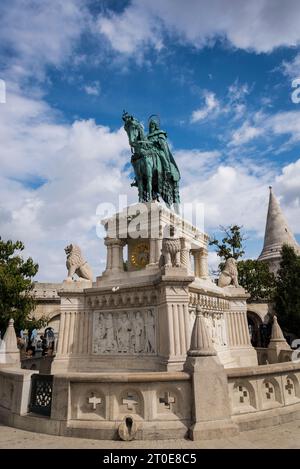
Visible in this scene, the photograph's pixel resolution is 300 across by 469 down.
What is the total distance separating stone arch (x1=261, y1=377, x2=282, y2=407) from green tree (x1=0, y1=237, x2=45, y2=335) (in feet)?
61.8

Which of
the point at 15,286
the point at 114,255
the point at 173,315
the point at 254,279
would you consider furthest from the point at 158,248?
the point at 254,279

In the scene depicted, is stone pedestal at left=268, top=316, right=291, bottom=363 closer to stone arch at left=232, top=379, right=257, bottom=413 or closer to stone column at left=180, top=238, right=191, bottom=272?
stone column at left=180, top=238, right=191, bottom=272

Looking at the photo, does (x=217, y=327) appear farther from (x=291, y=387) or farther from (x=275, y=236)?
(x=275, y=236)

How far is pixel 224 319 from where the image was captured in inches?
537

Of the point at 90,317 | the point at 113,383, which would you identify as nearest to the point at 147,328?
the point at 90,317

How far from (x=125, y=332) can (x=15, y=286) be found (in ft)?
45.8

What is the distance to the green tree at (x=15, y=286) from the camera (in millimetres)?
22016

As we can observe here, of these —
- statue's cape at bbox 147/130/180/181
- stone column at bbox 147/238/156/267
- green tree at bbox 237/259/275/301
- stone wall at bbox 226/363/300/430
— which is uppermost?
statue's cape at bbox 147/130/180/181

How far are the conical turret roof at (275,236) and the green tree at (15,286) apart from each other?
33.2 metres

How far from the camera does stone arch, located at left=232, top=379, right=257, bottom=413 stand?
21.6ft

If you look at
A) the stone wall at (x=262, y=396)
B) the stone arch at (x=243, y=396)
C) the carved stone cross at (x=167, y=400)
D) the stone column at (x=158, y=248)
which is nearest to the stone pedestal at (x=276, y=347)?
the stone column at (x=158, y=248)

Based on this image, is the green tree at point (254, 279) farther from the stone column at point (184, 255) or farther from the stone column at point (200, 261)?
the stone column at point (184, 255)

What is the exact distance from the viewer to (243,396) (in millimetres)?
6699

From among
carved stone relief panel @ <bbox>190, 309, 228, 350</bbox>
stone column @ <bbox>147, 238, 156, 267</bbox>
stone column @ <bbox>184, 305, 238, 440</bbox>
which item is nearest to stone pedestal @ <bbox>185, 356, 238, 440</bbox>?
stone column @ <bbox>184, 305, 238, 440</bbox>
